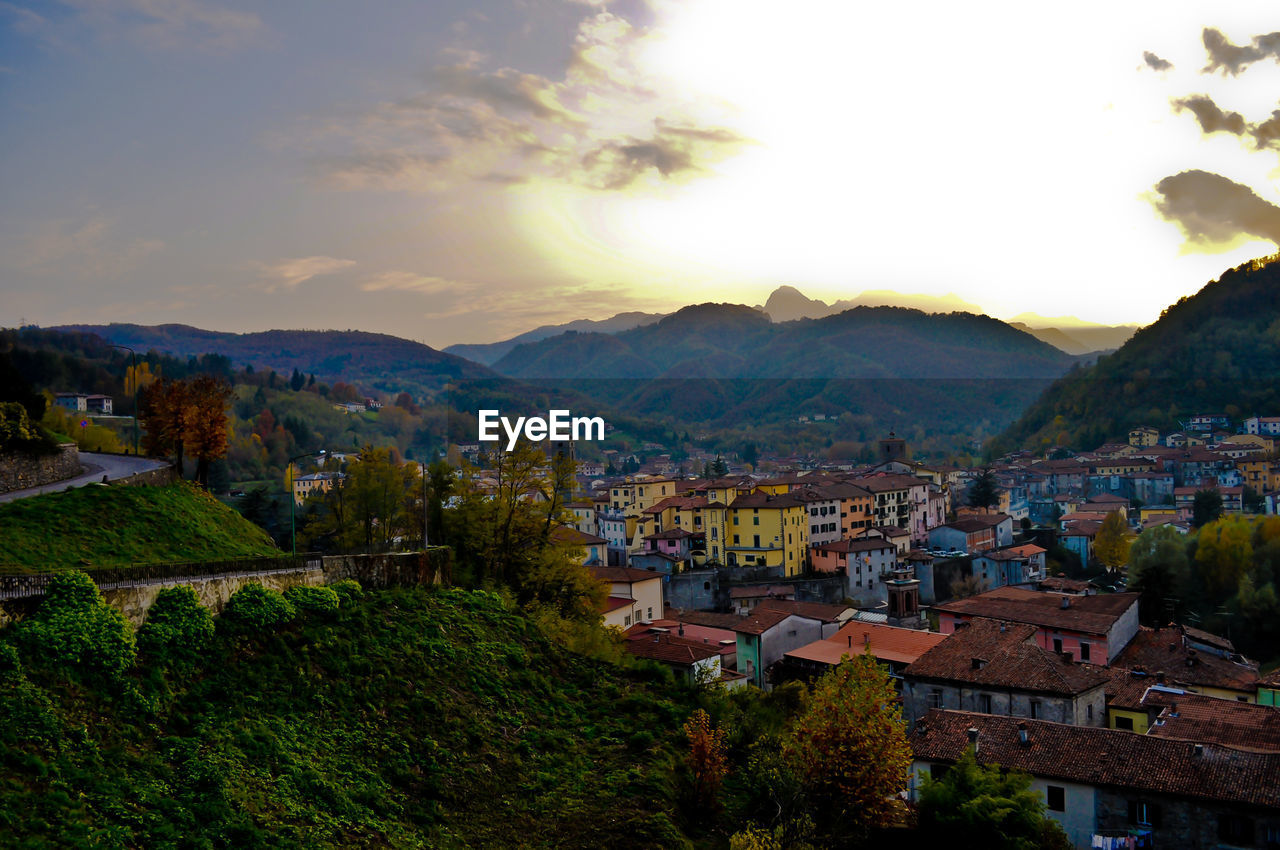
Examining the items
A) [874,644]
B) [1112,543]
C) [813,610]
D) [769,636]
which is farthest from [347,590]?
[1112,543]

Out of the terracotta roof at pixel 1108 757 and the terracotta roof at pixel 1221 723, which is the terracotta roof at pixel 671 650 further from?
the terracotta roof at pixel 1221 723

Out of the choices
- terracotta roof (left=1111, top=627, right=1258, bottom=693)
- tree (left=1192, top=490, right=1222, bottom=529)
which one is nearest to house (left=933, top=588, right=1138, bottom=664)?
terracotta roof (left=1111, top=627, right=1258, bottom=693)

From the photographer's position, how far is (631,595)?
1945 inches

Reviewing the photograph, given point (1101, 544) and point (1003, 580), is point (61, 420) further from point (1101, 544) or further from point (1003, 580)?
point (1101, 544)

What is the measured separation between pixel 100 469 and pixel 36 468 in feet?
11.1

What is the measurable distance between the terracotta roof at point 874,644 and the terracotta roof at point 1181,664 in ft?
25.7

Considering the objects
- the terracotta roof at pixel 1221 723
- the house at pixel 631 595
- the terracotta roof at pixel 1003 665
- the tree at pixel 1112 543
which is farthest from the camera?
the tree at pixel 1112 543

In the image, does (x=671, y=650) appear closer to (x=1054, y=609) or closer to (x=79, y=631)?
(x=1054, y=609)

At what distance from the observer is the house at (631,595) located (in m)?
45.9

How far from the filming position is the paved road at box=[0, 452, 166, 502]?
75.4ft

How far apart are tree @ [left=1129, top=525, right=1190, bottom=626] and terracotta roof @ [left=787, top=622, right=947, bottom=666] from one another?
1756cm

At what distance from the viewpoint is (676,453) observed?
17538 cm

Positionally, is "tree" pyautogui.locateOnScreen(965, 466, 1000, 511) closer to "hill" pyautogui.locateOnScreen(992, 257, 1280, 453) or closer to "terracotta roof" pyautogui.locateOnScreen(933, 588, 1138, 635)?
"hill" pyautogui.locateOnScreen(992, 257, 1280, 453)

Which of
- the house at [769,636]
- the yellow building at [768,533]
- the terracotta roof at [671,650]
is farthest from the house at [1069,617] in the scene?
the yellow building at [768,533]
